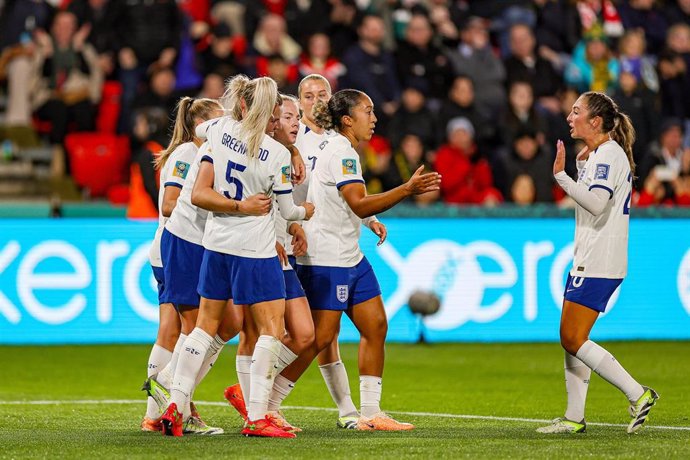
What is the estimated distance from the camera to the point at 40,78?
62.6 ft

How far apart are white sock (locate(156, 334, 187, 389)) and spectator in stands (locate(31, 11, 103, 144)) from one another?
33.8ft

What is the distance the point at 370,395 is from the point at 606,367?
1.54 m

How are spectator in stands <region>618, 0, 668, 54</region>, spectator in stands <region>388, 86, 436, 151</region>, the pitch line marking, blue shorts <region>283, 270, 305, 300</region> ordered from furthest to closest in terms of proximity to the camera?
spectator in stands <region>618, 0, 668, 54</region>, spectator in stands <region>388, 86, 436, 151</region>, the pitch line marking, blue shorts <region>283, 270, 305, 300</region>

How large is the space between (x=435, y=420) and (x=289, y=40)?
36.4 feet

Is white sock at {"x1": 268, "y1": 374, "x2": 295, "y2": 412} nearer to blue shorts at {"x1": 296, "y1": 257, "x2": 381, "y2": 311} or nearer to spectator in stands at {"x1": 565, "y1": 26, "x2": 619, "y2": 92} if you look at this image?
blue shorts at {"x1": 296, "y1": 257, "x2": 381, "y2": 311}

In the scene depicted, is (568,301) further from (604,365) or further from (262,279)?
(262,279)

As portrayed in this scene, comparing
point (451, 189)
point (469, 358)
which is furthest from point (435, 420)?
point (451, 189)

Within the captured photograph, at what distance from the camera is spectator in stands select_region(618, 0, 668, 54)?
72.0 ft

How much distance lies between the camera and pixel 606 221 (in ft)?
28.7

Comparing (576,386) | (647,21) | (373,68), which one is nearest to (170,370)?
(576,386)

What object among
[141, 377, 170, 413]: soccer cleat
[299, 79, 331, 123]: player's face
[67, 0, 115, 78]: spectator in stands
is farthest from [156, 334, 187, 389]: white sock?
[67, 0, 115, 78]: spectator in stands

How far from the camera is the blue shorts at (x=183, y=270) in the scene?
29.0 feet

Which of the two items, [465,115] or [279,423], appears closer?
[279,423]

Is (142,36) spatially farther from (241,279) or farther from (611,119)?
(241,279)
